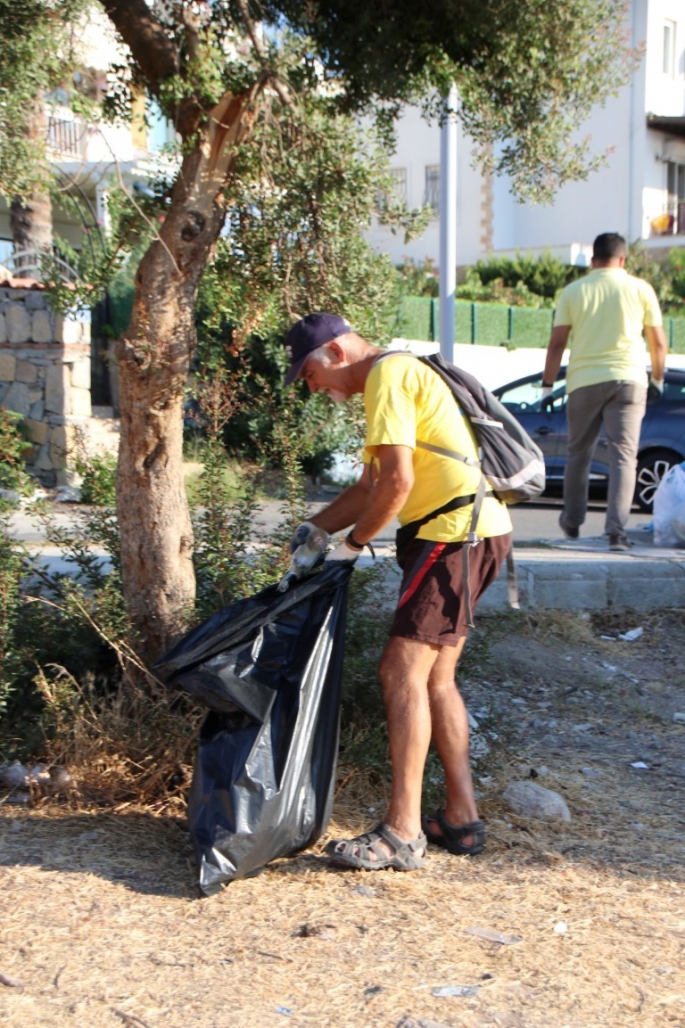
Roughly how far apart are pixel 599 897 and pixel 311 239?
8.97 ft

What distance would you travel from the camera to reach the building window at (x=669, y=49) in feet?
93.7

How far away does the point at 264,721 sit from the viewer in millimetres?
3311

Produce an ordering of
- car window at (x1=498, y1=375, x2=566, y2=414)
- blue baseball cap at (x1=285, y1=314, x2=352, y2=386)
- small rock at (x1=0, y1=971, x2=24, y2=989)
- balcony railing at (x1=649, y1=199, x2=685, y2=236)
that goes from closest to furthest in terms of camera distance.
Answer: small rock at (x1=0, y1=971, x2=24, y2=989) → blue baseball cap at (x1=285, y1=314, x2=352, y2=386) → car window at (x1=498, y1=375, x2=566, y2=414) → balcony railing at (x1=649, y1=199, x2=685, y2=236)

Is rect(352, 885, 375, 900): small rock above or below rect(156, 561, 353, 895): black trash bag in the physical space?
below

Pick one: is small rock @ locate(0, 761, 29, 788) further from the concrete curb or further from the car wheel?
the car wheel

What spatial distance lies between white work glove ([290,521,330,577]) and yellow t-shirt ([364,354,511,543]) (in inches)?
12.4

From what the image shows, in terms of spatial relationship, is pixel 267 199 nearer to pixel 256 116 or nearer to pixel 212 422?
pixel 256 116

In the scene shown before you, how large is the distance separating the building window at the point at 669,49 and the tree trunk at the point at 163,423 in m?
27.9

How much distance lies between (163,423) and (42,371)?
7399mm

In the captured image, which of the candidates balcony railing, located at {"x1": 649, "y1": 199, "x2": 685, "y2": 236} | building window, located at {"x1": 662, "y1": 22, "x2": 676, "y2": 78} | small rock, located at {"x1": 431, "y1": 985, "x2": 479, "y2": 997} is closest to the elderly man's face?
small rock, located at {"x1": 431, "y1": 985, "x2": 479, "y2": 997}

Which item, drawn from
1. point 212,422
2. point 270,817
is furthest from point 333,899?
point 212,422

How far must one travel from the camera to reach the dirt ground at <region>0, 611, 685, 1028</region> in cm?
267

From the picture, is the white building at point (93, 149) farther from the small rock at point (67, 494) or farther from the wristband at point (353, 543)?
the small rock at point (67, 494)

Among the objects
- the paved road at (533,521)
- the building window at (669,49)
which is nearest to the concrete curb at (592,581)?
the paved road at (533,521)
